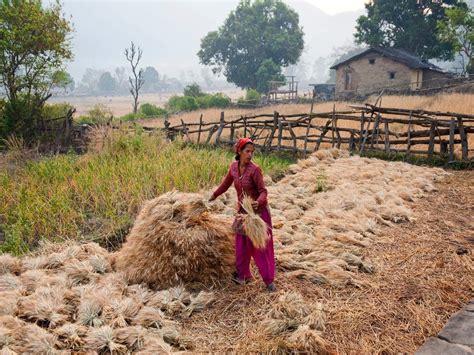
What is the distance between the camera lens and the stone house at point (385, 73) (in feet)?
91.0

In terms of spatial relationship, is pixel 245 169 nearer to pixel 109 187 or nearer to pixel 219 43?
pixel 109 187

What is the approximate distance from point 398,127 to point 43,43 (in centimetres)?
1243

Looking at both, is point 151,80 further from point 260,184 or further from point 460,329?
point 460,329

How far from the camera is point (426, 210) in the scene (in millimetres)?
6051

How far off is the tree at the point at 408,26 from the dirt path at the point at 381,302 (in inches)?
1288

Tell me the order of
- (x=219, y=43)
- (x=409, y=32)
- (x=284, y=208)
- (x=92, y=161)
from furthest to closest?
(x=219, y=43), (x=409, y=32), (x=92, y=161), (x=284, y=208)

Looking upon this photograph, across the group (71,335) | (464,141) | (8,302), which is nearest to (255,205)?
(71,335)

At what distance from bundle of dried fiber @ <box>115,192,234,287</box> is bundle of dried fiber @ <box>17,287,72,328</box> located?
676 mm

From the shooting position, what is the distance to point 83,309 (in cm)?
305

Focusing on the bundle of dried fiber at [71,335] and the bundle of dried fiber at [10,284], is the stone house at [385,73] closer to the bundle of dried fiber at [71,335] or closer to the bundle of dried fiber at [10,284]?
the bundle of dried fiber at [10,284]

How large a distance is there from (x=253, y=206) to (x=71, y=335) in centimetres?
166

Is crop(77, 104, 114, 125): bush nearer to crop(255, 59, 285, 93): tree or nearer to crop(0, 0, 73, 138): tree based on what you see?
crop(0, 0, 73, 138): tree

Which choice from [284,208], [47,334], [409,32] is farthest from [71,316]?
[409,32]

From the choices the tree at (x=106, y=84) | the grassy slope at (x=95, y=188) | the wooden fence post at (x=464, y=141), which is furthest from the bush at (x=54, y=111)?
the tree at (x=106, y=84)
